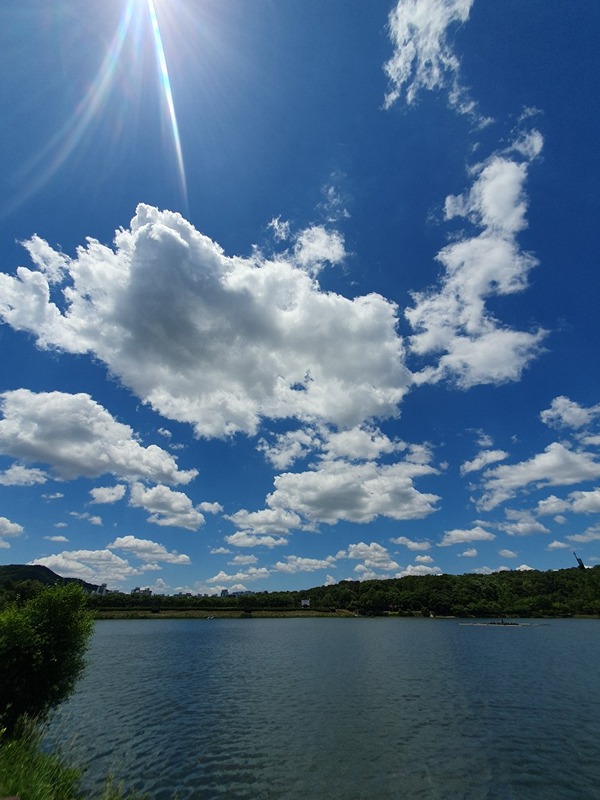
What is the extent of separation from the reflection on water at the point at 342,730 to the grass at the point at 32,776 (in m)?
5.56

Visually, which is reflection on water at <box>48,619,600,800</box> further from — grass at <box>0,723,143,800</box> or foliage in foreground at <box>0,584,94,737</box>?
grass at <box>0,723,143,800</box>

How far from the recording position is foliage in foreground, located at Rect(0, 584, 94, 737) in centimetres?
3303

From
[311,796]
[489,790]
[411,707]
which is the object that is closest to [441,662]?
[411,707]

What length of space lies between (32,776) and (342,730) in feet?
104

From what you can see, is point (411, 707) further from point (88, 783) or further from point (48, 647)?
point (48, 647)

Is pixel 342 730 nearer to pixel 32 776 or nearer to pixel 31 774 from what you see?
pixel 31 774

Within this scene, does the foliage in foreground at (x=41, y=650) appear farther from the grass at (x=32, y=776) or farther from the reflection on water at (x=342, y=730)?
the reflection on water at (x=342, y=730)

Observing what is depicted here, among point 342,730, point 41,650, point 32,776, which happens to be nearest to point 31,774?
point 32,776

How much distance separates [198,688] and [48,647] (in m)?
38.7

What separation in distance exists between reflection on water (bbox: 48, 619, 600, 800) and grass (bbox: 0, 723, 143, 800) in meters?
5.56

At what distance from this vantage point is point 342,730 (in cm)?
4259

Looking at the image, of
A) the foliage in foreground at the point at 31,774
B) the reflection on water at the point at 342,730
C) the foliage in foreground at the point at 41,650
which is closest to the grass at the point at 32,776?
the foliage in foreground at the point at 31,774

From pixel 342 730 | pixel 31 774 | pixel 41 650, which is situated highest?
pixel 41 650

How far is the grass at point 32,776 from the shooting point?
18875mm
